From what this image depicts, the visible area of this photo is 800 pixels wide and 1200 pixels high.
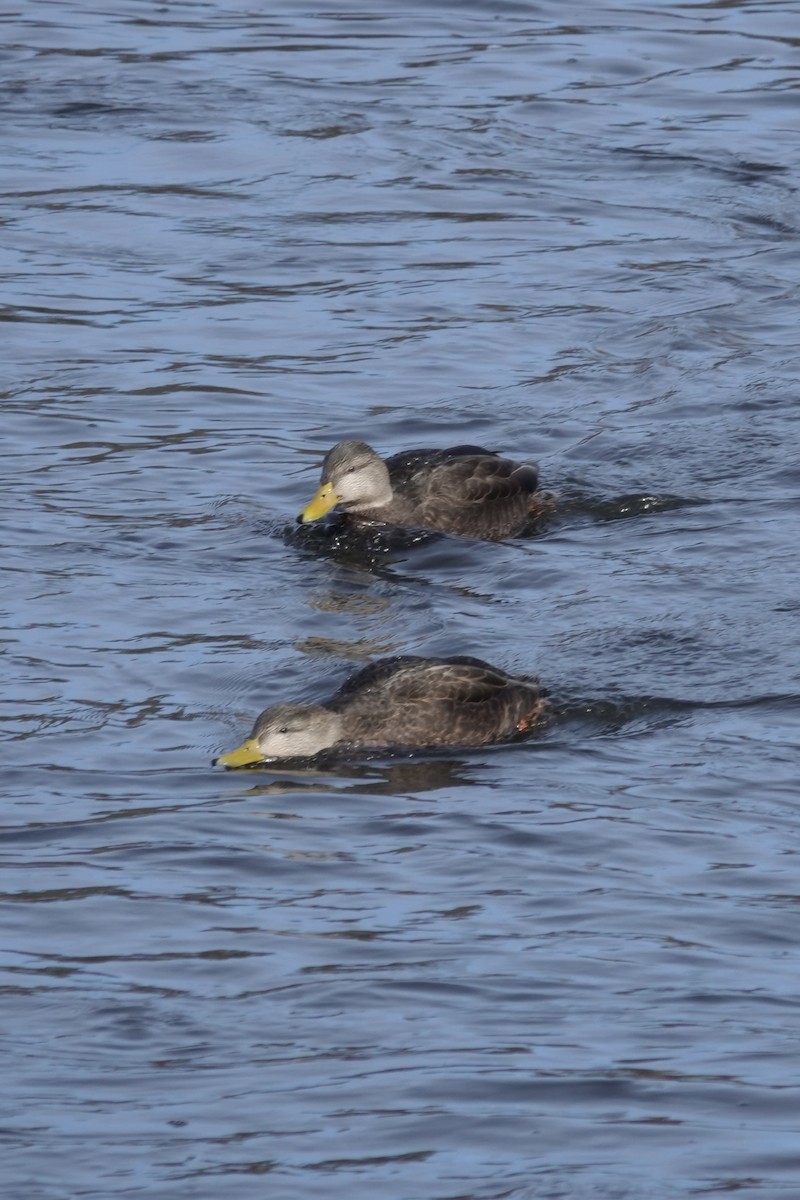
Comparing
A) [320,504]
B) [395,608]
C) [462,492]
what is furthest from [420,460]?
[395,608]

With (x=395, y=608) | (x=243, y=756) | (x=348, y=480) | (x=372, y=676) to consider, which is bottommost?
(x=395, y=608)

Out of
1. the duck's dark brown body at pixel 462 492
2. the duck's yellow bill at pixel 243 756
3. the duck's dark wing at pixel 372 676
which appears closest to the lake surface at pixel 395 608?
the duck's yellow bill at pixel 243 756

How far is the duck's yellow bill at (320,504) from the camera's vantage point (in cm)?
1399

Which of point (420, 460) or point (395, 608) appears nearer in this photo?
point (395, 608)

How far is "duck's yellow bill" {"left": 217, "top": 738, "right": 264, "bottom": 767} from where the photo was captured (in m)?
10.5

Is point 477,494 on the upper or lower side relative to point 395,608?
upper

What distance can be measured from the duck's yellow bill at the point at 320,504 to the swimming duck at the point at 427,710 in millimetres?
3048

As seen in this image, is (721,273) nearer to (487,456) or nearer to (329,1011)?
(487,456)

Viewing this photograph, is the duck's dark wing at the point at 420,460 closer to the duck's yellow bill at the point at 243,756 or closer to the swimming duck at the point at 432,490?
the swimming duck at the point at 432,490

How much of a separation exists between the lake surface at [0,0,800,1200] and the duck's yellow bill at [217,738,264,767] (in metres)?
0.11

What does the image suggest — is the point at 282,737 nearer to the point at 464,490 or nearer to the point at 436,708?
the point at 436,708

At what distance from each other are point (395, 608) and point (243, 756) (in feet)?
9.16

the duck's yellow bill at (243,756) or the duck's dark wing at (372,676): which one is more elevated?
the duck's dark wing at (372,676)

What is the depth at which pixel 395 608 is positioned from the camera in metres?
13.1
